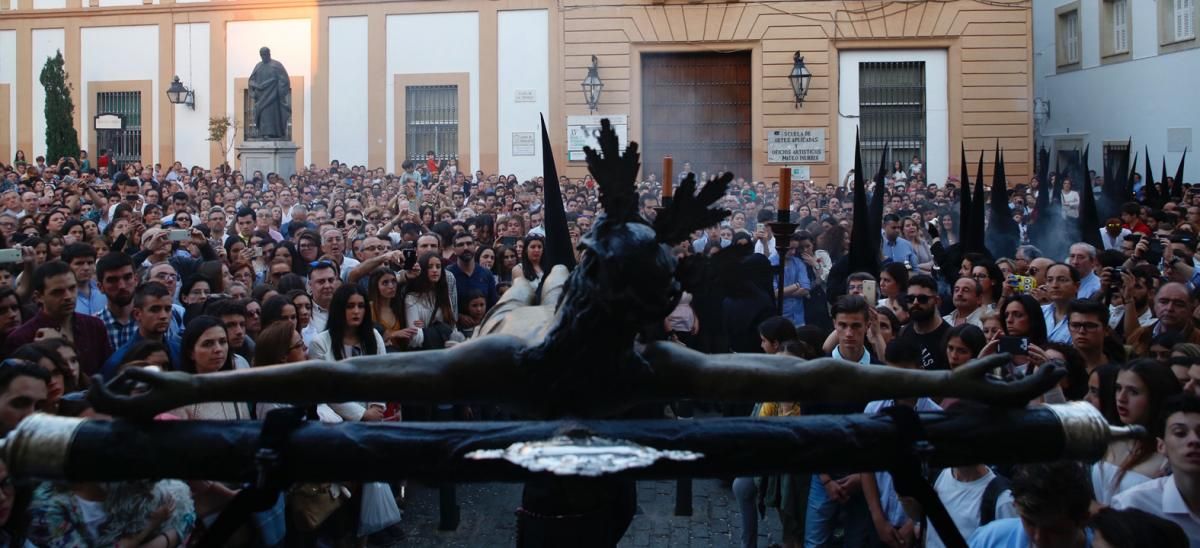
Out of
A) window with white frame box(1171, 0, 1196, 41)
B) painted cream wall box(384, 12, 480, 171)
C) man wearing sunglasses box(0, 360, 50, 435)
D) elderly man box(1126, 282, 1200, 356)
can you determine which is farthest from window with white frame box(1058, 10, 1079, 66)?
man wearing sunglasses box(0, 360, 50, 435)

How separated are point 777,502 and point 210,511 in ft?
10.0

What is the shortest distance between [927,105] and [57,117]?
2129 cm

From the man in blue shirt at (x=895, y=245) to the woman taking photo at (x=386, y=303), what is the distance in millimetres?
5950

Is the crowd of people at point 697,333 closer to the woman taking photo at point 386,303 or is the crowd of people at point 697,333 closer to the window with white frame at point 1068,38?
the woman taking photo at point 386,303

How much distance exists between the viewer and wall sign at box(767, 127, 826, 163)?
2659 cm

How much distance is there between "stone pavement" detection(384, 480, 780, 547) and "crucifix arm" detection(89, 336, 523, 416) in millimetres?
4153

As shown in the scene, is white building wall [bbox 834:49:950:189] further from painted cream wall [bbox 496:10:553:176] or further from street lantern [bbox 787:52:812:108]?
painted cream wall [bbox 496:10:553:176]

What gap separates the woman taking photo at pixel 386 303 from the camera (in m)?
8.23

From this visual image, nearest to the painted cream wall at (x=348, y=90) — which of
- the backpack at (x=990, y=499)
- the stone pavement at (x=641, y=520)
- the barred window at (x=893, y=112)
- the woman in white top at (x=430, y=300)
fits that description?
the barred window at (x=893, y=112)

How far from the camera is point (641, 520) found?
7230mm

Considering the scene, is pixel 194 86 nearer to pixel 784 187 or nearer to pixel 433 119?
pixel 433 119

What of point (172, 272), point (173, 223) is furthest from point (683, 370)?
point (173, 223)

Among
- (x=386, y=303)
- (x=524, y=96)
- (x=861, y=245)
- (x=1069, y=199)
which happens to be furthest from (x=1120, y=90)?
(x=386, y=303)

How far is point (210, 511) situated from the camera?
4.71m
